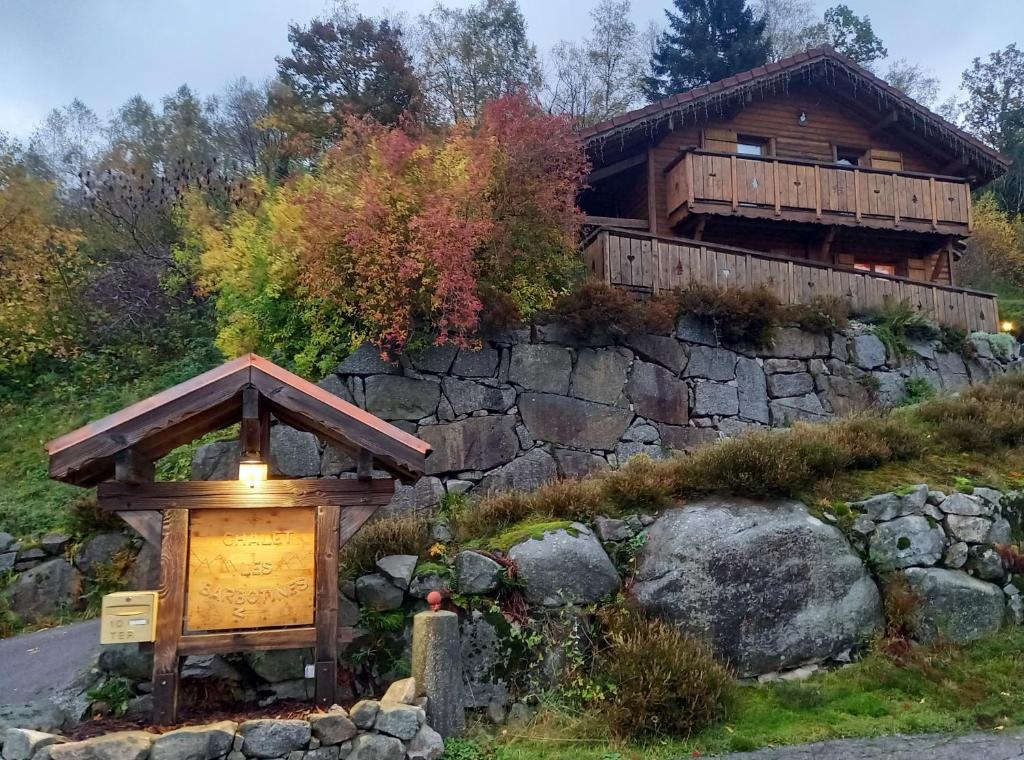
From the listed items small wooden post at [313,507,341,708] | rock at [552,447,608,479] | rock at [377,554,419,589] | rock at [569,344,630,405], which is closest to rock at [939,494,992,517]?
rock at [552,447,608,479]

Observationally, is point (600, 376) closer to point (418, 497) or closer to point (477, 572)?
point (418, 497)

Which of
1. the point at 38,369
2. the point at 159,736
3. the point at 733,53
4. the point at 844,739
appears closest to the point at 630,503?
the point at 844,739

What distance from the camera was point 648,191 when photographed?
18.0 metres

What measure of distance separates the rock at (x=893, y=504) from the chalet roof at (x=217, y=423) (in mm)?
5477

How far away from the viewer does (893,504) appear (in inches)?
332

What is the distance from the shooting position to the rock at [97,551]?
9.31 meters

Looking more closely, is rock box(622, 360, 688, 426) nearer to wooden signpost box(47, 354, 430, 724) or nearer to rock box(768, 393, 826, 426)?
rock box(768, 393, 826, 426)

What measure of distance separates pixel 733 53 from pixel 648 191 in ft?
55.9

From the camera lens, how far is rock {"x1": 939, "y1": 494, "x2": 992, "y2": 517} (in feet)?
27.7

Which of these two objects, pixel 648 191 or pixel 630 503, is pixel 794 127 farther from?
pixel 630 503

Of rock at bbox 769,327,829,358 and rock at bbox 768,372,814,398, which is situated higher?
rock at bbox 769,327,829,358

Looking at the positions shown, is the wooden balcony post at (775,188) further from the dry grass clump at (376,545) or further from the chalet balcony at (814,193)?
the dry grass clump at (376,545)

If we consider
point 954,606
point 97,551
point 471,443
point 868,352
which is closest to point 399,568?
point 471,443

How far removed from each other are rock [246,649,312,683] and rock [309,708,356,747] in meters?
1.09
